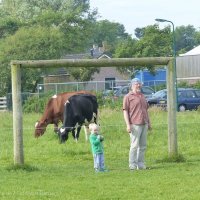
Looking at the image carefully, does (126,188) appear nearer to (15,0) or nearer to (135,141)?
(135,141)

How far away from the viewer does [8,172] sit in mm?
16000

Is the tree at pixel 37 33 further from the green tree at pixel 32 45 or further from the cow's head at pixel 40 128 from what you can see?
the cow's head at pixel 40 128

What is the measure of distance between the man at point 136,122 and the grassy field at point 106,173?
352 mm

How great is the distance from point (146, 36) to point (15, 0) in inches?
1078

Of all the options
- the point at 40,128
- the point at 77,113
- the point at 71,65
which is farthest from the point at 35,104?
the point at 71,65

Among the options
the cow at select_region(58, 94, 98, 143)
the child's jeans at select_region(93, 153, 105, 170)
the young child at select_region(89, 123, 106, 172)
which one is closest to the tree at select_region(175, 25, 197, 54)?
the cow at select_region(58, 94, 98, 143)

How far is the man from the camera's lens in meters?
16.3

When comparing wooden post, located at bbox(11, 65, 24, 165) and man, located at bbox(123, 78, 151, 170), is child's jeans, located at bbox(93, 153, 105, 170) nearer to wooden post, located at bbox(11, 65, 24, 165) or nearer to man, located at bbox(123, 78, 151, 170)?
man, located at bbox(123, 78, 151, 170)

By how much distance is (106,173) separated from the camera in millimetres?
15469

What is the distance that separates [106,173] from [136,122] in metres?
1.42

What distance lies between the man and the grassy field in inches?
13.8

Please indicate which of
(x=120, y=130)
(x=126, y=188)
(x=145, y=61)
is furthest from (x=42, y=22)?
(x=126, y=188)

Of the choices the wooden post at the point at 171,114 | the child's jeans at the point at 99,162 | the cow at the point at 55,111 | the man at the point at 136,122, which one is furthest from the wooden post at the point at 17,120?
the cow at the point at 55,111

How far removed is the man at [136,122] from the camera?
640 inches
